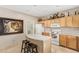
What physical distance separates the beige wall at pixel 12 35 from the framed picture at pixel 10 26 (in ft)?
0.22

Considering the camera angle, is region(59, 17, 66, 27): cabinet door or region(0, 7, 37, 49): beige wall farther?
region(59, 17, 66, 27): cabinet door

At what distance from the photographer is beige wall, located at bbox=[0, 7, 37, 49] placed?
4.89ft

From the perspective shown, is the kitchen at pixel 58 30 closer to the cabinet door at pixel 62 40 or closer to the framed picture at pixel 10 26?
the cabinet door at pixel 62 40

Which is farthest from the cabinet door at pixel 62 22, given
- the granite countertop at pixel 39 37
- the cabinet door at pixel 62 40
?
the granite countertop at pixel 39 37

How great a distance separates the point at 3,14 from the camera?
1.50 metres

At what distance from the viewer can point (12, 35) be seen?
1614 mm

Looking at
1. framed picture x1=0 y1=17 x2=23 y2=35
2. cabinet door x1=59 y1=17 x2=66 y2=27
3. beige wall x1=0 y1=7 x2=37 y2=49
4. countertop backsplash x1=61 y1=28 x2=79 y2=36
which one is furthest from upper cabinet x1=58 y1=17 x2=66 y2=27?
framed picture x1=0 y1=17 x2=23 y2=35

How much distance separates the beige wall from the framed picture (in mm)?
67

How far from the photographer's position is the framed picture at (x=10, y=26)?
152 cm

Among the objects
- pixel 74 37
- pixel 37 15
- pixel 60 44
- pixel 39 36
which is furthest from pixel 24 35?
pixel 74 37

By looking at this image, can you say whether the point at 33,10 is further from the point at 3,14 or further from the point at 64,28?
the point at 64,28

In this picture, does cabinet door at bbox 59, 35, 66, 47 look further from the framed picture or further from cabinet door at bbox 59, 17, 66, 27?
the framed picture

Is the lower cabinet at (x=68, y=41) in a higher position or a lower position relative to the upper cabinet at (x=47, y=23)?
lower
